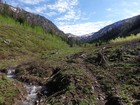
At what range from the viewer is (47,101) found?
23.1m

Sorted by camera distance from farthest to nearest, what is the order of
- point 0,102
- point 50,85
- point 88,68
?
1. point 88,68
2. point 50,85
3. point 0,102

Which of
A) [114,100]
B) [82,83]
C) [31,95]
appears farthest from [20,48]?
[114,100]

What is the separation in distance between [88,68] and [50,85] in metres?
5.73

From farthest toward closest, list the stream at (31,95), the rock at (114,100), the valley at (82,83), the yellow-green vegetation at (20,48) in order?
the yellow-green vegetation at (20,48), the stream at (31,95), the valley at (82,83), the rock at (114,100)

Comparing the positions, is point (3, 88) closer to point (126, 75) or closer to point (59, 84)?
point (59, 84)

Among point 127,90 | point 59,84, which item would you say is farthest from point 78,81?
point 127,90

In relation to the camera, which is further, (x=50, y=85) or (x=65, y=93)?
(x=50, y=85)

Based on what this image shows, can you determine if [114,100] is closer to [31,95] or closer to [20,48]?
[31,95]

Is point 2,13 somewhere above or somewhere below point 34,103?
above

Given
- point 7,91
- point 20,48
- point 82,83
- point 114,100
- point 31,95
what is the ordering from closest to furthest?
point 114,100 < point 7,91 < point 31,95 < point 82,83 < point 20,48

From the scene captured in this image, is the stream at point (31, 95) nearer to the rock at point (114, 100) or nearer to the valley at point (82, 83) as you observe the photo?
the valley at point (82, 83)

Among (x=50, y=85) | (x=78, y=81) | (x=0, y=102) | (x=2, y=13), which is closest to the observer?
(x=0, y=102)

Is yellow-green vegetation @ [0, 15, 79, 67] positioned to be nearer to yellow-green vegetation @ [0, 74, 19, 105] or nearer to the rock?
yellow-green vegetation @ [0, 74, 19, 105]

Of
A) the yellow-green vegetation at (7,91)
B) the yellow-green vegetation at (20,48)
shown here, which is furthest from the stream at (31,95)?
the yellow-green vegetation at (20,48)
